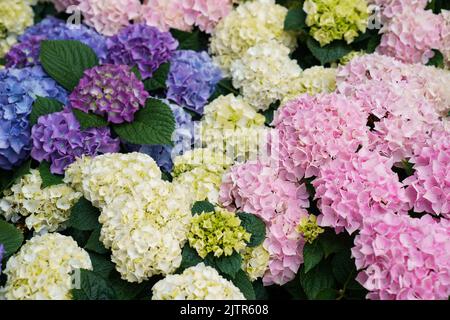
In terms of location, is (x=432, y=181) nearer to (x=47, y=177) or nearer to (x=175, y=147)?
(x=175, y=147)

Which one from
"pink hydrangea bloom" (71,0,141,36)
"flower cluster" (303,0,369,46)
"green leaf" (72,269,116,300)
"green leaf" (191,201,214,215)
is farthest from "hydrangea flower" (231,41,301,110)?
"green leaf" (72,269,116,300)

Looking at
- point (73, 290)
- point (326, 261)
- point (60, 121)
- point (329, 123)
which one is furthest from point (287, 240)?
point (60, 121)

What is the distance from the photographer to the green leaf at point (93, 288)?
2.01 meters

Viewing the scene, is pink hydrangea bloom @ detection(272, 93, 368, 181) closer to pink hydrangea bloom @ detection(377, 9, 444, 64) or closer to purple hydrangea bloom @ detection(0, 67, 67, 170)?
pink hydrangea bloom @ detection(377, 9, 444, 64)

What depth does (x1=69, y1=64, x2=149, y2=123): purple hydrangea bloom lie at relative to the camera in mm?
2584

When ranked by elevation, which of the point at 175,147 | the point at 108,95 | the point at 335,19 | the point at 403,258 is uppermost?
the point at 335,19

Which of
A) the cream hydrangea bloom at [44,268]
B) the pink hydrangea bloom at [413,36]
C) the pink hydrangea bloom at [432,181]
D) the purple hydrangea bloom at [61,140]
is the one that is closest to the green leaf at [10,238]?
the cream hydrangea bloom at [44,268]

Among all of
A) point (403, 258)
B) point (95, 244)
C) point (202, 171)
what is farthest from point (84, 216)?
point (403, 258)

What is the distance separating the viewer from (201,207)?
2299 mm

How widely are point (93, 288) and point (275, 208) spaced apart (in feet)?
2.41

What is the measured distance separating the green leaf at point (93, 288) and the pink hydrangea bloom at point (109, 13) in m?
1.64

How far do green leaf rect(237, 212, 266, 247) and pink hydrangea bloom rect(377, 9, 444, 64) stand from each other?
1313 millimetres
